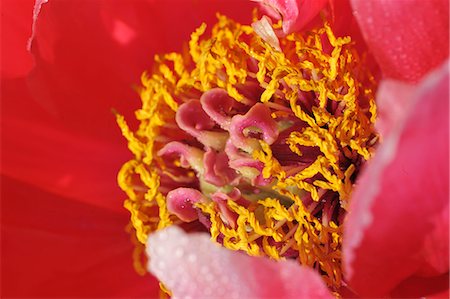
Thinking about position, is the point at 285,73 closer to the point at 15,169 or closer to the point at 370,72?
the point at 370,72

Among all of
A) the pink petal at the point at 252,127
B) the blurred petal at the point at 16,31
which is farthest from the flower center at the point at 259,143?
the blurred petal at the point at 16,31

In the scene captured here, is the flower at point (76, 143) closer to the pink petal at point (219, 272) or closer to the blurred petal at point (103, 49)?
the blurred petal at point (103, 49)

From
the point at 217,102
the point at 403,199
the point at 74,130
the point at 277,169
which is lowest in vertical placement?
the point at 403,199

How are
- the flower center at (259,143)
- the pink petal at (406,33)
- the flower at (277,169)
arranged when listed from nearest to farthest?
the flower at (277,169) < the pink petal at (406,33) < the flower center at (259,143)

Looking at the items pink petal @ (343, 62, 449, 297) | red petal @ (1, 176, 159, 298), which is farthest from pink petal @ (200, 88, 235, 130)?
pink petal @ (343, 62, 449, 297)

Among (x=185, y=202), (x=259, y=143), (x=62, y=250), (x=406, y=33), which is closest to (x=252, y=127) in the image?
(x=259, y=143)

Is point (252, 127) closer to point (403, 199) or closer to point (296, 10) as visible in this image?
point (296, 10)
